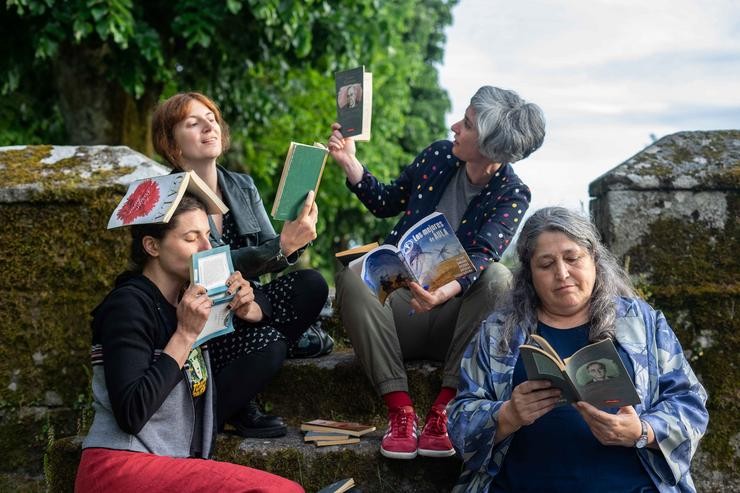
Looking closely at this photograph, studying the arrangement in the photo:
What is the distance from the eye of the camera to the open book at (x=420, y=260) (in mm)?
3104

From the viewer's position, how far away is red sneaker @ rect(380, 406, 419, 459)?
326 cm

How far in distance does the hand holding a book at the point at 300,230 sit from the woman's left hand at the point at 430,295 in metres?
0.50

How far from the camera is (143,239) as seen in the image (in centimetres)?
295

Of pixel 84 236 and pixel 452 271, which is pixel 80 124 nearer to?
pixel 84 236

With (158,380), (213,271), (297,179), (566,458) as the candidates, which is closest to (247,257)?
(297,179)

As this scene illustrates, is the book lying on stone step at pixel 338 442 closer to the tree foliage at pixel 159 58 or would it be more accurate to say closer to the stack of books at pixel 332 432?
the stack of books at pixel 332 432

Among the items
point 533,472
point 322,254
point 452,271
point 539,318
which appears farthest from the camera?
point 322,254

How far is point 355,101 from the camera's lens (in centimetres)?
363

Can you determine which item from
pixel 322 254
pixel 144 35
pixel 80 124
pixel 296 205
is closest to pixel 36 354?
pixel 296 205

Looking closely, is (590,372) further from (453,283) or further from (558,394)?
(453,283)

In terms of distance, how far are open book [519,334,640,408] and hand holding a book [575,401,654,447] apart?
4cm

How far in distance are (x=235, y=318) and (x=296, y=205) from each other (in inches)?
21.8

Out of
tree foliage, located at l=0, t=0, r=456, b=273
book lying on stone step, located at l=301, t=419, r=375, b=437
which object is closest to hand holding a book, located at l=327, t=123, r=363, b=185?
book lying on stone step, located at l=301, t=419, r=375, b=437

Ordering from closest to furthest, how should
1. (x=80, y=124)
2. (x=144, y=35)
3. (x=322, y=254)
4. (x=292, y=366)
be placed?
(x=292, y=366), (x=144, y=35), (x=80, y=124), (x=322, y=254)
